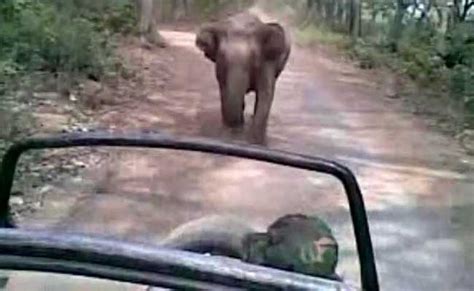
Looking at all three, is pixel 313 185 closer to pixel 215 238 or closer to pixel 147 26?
pixel 215 238

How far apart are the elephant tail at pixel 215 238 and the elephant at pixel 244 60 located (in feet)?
17.5

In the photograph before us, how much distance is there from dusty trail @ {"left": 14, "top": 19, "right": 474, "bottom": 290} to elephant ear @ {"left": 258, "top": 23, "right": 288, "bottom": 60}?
776mm

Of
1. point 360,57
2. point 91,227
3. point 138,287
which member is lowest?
point 360,57

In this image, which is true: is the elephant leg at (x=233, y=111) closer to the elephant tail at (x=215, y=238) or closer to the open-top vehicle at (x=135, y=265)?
the elephant tail at (x=215, y=238)

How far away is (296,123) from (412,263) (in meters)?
5.02

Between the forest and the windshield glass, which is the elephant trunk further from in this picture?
the forest

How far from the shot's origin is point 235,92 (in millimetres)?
8422

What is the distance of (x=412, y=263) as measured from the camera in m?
5.35

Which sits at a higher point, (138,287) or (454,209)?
(138,287)

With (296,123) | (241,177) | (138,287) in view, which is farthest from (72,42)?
(138,287)

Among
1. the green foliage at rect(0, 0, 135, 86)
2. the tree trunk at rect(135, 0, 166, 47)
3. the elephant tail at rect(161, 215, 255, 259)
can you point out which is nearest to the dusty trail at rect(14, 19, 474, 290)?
the green foliage at rect(0, 0, 135, 86)

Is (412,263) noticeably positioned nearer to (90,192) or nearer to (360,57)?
(90,192)

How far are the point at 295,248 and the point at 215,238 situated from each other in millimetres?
521

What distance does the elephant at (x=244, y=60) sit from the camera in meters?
8.48
